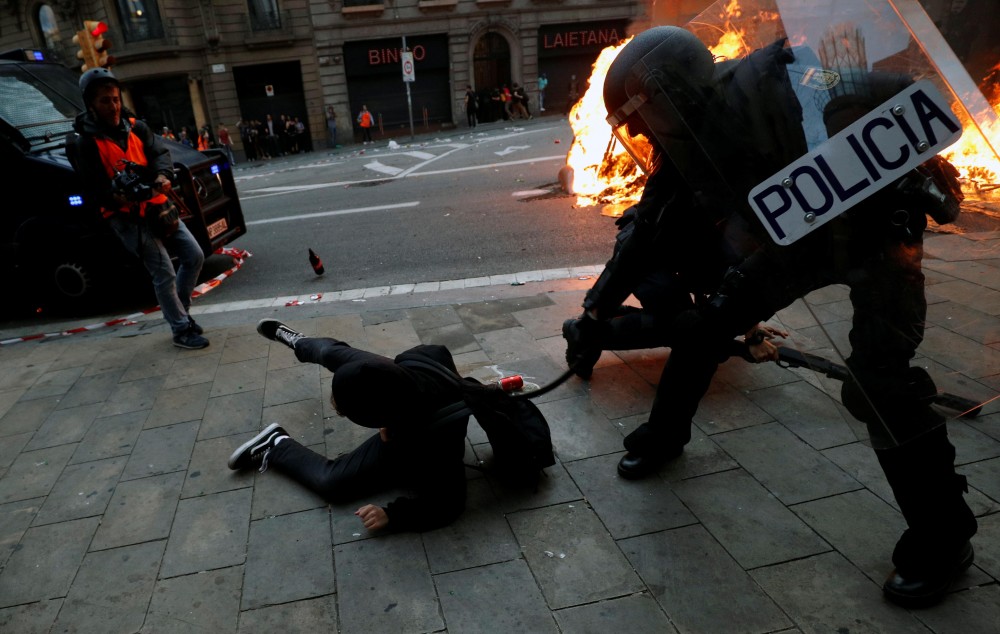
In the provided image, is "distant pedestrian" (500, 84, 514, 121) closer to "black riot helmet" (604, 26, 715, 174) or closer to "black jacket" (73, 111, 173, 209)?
"black jacket" (73, 111, 173, 209)

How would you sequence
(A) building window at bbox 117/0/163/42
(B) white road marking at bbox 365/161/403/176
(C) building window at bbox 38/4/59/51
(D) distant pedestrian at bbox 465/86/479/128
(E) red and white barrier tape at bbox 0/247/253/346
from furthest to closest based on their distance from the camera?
(C) building window at bbox 38/4/59/51 → (D) distant pedestrian at bbox 465/86/479/128 → (A) building window at bbox 117/0/163/42 → (B) white road marking at bbox 365/161/403/176 → (E) red and white barrier tape at bbox 0/247/253/346

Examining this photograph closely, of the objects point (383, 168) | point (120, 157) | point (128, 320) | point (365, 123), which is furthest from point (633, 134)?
point (365, 123)

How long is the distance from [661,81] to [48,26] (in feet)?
113

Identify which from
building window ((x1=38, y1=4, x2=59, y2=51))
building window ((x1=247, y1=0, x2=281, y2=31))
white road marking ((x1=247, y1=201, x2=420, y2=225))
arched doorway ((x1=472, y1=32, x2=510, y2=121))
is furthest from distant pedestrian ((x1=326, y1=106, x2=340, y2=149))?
white road marking ((x1=247, y1=201, x2=420, y2=225))

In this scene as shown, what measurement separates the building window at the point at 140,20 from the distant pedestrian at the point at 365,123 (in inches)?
312

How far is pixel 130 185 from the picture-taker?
4.75 meters

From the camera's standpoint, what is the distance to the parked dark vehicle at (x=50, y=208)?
6379mm

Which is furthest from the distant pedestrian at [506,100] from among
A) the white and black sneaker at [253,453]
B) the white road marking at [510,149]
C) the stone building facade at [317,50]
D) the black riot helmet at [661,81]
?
the black riot helmet at [661,81]

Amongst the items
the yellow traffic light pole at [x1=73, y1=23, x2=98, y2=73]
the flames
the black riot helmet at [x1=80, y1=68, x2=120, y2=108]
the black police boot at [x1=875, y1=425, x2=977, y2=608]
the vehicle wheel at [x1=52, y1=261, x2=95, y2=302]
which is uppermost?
the yellow traffic light pole at [x1=73, y1=23, x2=98, y2=73]

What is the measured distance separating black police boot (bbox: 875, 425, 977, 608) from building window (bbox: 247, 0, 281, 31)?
2866 cm

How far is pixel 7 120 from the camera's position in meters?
6.43

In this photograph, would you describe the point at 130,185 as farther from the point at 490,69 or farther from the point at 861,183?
the point at 490,69

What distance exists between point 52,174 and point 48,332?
1522mm

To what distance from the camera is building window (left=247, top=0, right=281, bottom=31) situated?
26031 mm
